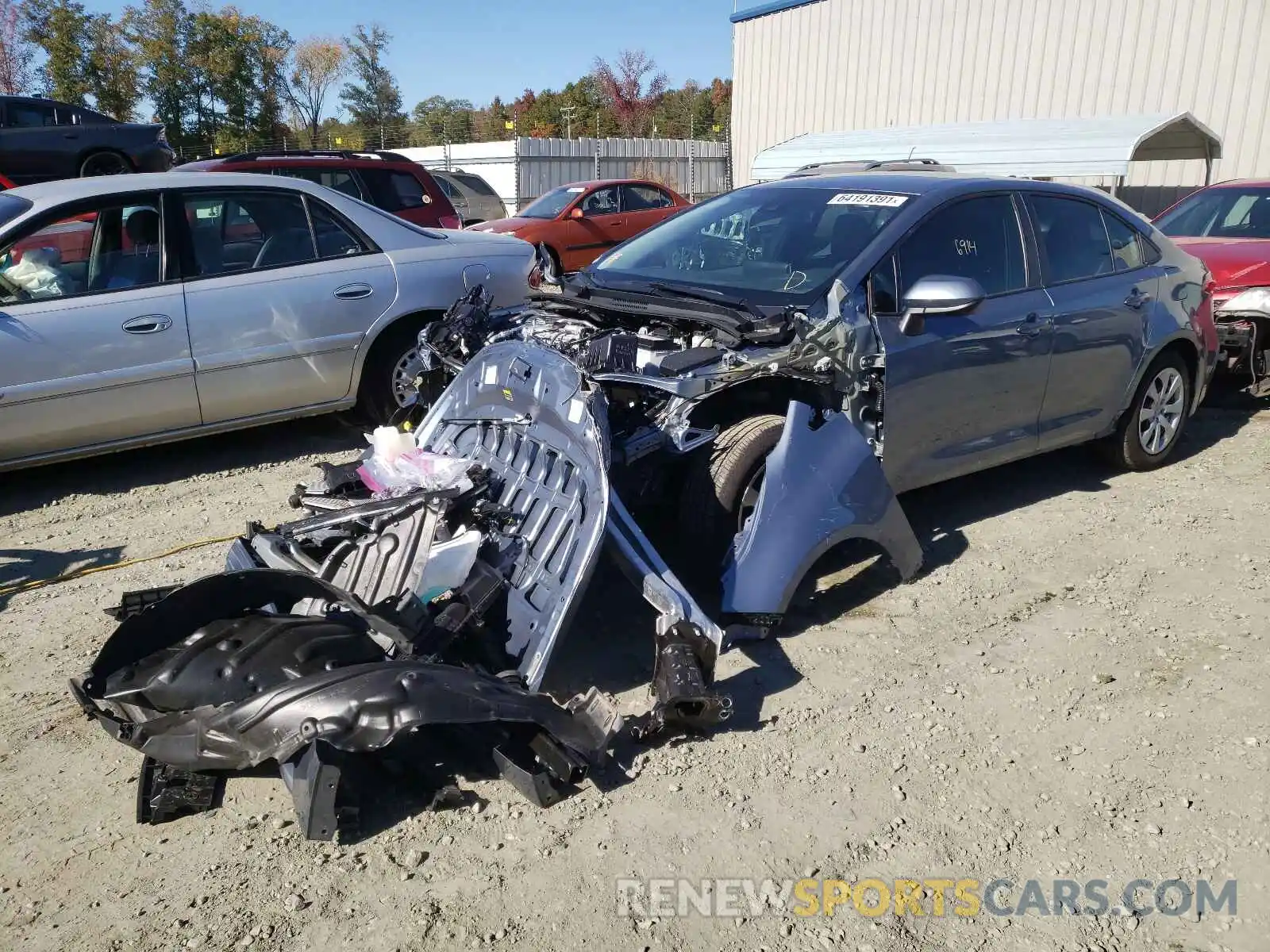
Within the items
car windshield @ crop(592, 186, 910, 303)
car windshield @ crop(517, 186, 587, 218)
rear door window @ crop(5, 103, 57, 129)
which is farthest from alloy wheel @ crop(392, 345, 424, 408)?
rear door window @ crop(5, 103, 57, 129)

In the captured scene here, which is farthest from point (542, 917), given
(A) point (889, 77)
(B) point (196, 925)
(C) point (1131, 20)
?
(A) point (889, 77)

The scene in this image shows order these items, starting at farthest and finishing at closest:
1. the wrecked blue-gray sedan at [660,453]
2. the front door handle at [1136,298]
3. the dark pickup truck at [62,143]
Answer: the dark pickup truck at [62,143] < the front door handle at [1136,298] < the wrecked blue-gray sedan at [660,453]

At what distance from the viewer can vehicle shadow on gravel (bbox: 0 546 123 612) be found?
4562mm

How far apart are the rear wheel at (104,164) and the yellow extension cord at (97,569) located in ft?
43.2

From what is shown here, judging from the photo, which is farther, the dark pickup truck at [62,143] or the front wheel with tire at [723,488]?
the dark pickup truck at [62,143]

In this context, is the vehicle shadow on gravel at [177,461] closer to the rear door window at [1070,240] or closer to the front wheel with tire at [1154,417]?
the rear door window at [1070,240]

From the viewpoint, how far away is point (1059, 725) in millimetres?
3541

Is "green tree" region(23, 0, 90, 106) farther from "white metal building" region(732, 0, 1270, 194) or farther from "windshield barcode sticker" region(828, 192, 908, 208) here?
"windshield barcode sticker" region(828, 192, 908, 208)

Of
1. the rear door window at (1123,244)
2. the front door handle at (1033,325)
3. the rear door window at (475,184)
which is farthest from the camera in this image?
the rear door window at (475,184)

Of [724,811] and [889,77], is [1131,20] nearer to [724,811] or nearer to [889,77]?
[889,77]

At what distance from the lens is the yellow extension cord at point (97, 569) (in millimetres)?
4453
